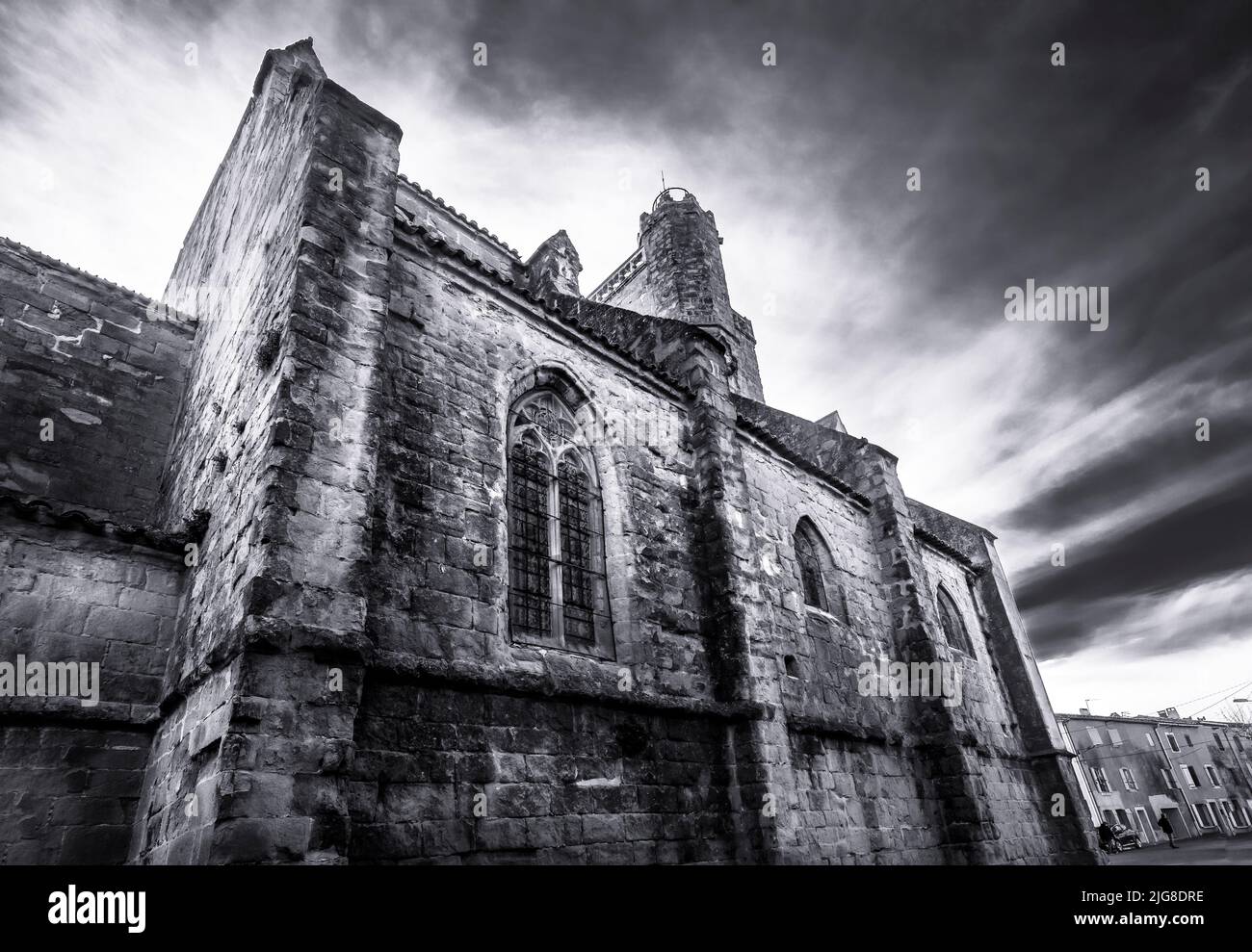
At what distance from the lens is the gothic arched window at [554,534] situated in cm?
614

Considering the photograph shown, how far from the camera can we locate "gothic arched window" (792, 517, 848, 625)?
9844 millimetres

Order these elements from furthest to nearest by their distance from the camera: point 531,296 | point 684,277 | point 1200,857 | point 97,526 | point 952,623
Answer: point 1200,857 < point 684,277 < point 952,623 < point 531,296 < point 97,526

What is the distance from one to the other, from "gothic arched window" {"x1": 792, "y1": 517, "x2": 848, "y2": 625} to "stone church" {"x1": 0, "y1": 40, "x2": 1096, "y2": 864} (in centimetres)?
5

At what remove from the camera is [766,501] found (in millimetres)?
9625

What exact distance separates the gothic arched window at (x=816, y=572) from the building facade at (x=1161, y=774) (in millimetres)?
28223

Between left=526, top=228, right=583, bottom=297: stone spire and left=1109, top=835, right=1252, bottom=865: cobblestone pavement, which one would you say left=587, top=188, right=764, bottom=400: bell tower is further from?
left=1109, top=835, right=1252, bottom=865: cobblestone pavement

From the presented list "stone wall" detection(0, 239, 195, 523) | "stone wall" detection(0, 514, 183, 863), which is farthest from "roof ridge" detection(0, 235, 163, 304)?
"stone wall" detection(0, 514, 183, 863)

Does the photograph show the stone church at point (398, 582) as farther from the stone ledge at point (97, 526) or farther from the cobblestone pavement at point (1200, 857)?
the cobblestone pavement at point (1200, 857)

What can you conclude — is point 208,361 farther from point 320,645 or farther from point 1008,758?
point 1008,758

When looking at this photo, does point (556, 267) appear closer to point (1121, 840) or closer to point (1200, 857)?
point (1200, 857)

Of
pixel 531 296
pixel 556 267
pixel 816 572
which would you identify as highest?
pixel 556 267

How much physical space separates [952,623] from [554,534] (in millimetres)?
10791

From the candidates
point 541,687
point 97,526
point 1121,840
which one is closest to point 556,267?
point 97,526

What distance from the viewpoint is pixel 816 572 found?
33.3 feet
